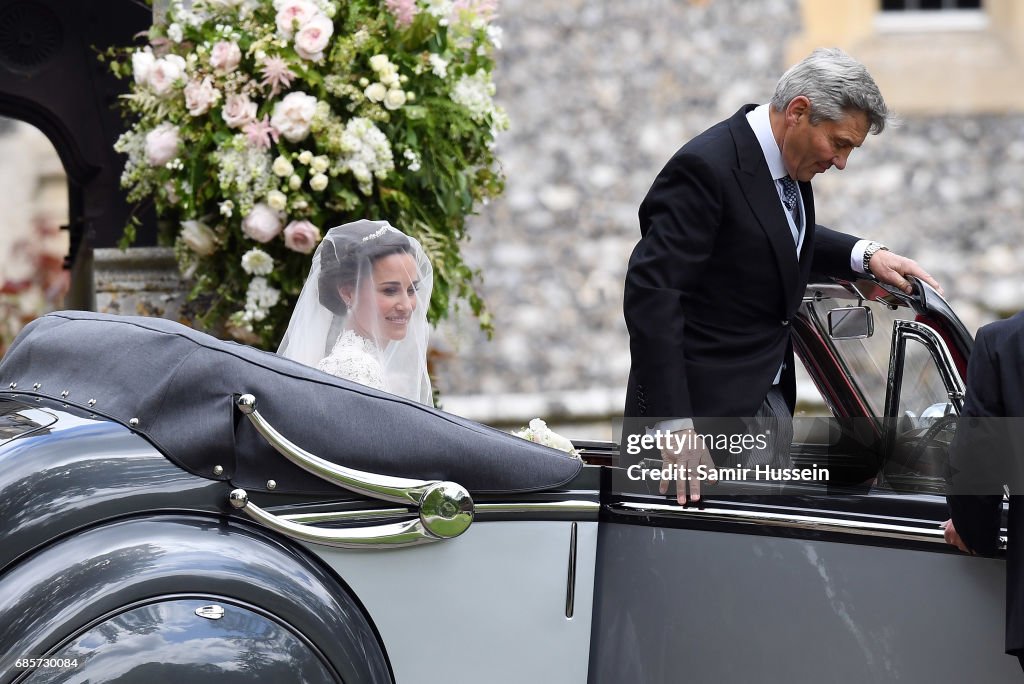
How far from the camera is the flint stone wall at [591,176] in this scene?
390 inches

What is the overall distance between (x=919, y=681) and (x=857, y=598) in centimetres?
19

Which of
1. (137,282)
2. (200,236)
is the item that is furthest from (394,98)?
(137,282)

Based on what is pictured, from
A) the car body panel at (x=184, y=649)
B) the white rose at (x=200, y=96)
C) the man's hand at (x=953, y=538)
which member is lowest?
the car body panel at (x=184, y=649)

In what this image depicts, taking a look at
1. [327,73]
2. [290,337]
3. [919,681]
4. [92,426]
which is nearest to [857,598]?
[919,681]

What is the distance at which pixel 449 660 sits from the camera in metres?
2.64

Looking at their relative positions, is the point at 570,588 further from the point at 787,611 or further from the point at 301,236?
the point at 301,236

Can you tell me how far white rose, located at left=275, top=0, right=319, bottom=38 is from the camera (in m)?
4.37

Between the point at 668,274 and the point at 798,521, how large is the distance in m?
0.65

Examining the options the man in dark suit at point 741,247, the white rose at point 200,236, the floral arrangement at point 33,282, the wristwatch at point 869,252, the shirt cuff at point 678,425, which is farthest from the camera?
the floral arrangement at point 33,282

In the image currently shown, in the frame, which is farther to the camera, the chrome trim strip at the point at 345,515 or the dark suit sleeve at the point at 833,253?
the dark suit sleeve at the point at 833,253

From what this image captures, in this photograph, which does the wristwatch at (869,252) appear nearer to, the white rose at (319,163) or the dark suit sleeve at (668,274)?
the dark suit sleeve at (668,274)

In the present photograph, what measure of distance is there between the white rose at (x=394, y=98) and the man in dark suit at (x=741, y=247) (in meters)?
1.52

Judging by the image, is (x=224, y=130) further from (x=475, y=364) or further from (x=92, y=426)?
(x=475, y=364)

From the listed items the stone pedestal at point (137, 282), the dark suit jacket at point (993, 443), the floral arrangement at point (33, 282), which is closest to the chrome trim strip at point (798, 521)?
the dark suit jacket at point (993, 443)
